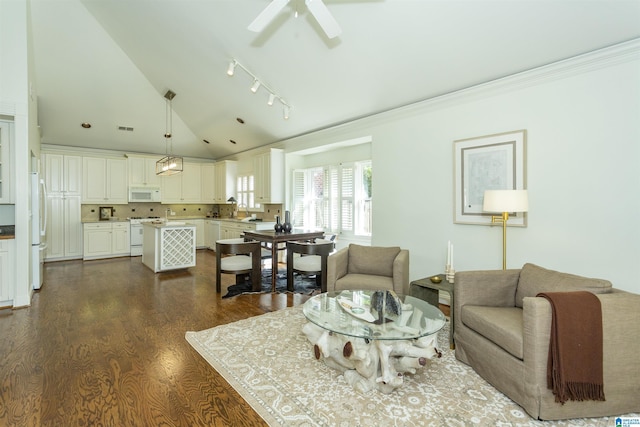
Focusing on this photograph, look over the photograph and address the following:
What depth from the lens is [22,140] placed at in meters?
3.85

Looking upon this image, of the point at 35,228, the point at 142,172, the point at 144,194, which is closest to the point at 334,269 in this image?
the point at 35,228

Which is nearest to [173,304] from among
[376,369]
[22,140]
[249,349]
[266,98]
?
[249,349]

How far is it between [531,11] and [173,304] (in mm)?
4834

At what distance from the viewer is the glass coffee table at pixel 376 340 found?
216 cm

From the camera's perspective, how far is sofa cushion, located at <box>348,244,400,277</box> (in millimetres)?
3832

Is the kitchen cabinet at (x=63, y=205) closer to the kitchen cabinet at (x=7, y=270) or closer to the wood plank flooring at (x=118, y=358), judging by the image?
Answer: the wood plank flooring at (x=118, y=358)

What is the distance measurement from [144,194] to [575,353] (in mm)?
8746

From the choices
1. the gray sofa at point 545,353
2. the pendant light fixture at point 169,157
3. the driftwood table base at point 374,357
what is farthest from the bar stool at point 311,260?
the pendant light fixture at point 169,157

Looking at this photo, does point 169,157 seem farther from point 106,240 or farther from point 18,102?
point 106,240

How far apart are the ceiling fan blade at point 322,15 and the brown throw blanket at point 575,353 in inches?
98.8

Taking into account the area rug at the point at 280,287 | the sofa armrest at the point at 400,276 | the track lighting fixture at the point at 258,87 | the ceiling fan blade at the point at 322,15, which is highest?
the track lighting fixture at the point at 258,87

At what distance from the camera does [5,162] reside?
400cm

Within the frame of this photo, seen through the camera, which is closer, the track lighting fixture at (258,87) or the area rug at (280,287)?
the track lighting fixture at (258,87)

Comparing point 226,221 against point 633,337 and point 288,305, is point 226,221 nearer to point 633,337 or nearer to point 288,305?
point 288,305
